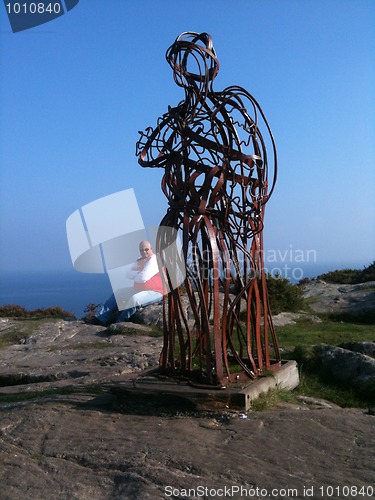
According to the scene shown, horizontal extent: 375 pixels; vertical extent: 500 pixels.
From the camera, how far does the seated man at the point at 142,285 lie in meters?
10.6

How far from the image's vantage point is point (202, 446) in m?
3.94

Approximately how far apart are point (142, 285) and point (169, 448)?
6.91 meters

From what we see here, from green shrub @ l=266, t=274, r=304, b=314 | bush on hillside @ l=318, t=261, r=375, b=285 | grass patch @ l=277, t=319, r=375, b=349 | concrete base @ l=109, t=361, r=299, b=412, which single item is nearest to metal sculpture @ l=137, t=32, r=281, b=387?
concrete base @ l=109, t=361, r=299, b=412

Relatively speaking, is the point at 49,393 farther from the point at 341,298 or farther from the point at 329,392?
the point at 341,298

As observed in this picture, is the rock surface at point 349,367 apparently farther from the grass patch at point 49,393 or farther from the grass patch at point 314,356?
the grass patch at point 49,393

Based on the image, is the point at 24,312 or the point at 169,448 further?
the point at 24,312

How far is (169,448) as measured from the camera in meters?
3.89

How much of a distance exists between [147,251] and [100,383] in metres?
4.85

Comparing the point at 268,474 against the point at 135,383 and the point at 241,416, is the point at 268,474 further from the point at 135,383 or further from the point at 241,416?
the point at 135,383

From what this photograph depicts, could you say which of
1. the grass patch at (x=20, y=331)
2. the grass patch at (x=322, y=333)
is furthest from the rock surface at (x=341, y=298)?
the grass patch at (x=20, y=331)

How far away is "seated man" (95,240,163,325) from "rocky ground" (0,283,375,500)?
4.70 m

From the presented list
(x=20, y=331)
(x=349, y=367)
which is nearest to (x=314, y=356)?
(x=349, y=367)

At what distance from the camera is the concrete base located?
15.2 feet

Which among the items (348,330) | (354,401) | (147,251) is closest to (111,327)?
(147,251)
